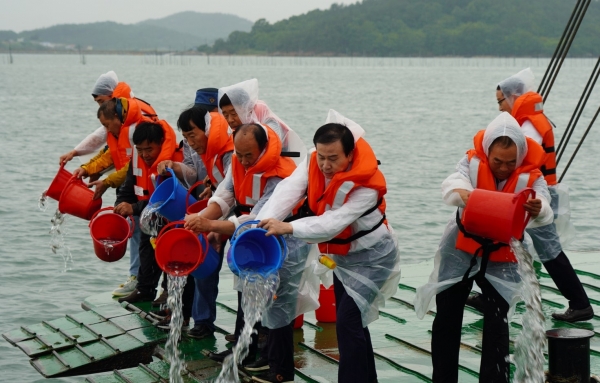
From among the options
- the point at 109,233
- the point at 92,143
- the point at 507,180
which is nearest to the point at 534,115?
the point at 507,180

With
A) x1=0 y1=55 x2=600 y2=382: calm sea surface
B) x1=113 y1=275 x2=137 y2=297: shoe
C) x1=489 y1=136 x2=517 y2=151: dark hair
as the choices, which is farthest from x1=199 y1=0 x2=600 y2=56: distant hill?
x1=489 y1=136 x2=517 y2=151: dark hair

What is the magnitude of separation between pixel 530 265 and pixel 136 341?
312 cm

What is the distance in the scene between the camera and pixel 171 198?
645 centimetres

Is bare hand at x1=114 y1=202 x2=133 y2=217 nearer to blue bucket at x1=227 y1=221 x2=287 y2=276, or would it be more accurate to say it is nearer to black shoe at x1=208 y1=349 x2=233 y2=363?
black shoe at x1=208 y1=349 x2=233 y2=363

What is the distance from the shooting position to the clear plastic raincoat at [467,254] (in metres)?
5.08

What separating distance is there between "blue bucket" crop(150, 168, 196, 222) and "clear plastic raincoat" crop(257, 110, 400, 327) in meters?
1.25

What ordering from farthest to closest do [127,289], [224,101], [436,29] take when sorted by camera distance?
1. [436,29]
2. [127,289]
3. [224,101]

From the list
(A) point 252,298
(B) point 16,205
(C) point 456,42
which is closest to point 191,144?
(A) point 252,298

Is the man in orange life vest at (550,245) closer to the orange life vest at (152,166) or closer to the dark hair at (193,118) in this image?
the dark hair at (193,118)

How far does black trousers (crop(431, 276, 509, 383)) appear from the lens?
5.22 m

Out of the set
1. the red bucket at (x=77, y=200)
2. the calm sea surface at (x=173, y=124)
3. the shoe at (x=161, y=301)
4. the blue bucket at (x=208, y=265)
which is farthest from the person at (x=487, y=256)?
the calm sea surface at (x=173, y=124)

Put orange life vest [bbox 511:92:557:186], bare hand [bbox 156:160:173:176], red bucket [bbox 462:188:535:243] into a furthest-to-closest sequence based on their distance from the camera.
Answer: orange life vest [bbox 511:92:557:186]
bare hand [bbox 156:160:173:176]
red bucket [bbox 462:188:535:243]

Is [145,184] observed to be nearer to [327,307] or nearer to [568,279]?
[327,307]

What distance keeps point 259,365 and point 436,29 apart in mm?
142792
